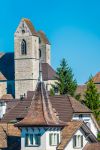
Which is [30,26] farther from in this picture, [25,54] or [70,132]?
[70,132]

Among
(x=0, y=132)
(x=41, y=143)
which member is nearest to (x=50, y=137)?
(x=41, y=143)

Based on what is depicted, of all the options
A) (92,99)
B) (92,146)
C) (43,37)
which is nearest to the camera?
(92,146)

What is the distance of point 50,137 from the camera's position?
175 feet

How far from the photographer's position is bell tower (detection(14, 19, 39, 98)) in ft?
506

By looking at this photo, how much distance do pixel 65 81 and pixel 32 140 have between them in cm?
4629

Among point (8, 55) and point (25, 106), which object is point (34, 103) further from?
point (8, 55)

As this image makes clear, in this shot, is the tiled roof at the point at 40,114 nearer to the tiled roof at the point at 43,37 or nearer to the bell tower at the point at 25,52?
the bell tower at the point at 25,52

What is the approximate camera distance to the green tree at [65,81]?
9681cm

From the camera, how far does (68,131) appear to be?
2185 inches

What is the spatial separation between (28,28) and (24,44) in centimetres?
365


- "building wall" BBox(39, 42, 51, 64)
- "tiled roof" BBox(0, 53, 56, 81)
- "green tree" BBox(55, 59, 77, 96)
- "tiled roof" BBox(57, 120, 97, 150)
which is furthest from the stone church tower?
"tiled roof" BBox(57, 120, 97, 150)

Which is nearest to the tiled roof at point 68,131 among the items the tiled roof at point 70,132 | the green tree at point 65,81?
the tiled roof at point 70,132

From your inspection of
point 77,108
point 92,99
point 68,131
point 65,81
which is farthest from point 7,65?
point 68,131

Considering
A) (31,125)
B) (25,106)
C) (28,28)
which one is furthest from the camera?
(28,28)
